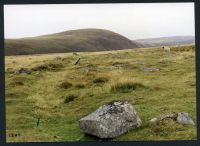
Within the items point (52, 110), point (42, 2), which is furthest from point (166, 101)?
point (42, 2)

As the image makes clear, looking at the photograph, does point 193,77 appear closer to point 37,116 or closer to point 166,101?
point 166,101

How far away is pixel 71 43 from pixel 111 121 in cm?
797

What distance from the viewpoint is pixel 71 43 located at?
94.6ft

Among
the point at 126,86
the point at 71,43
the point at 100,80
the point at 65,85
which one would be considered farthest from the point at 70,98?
the point at 71,43

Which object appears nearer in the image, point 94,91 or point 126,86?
point 126,86

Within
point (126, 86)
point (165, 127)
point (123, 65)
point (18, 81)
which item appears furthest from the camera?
point (123, 65)

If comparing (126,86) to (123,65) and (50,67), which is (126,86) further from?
(50,67)

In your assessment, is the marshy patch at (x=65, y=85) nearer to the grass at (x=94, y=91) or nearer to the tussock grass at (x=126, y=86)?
the grass at (x=94, y=91)

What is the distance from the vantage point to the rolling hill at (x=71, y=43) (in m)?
27.1

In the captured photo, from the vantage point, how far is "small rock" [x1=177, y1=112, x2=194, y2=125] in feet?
75.4

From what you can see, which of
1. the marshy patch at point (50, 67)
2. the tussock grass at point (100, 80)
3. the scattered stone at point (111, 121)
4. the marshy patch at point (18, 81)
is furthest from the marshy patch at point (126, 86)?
the marshy patch at point (18, 81)

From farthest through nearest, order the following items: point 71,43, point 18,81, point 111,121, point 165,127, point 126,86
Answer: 1. point 71,43
2. point 18,81
3. point 126,86
4. point 165,127
5. point 111,121

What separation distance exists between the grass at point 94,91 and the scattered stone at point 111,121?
40 centimetres

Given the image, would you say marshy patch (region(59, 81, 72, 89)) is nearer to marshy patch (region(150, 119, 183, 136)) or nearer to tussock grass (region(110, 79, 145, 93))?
tussock grass (region(110, 79, 145, 93))
